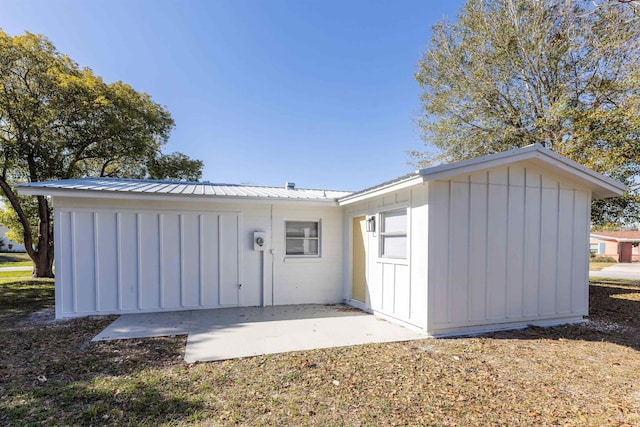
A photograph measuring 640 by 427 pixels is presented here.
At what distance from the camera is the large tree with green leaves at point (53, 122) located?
11005 mm

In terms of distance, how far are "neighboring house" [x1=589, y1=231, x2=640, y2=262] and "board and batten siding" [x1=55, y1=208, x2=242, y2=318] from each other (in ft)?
134

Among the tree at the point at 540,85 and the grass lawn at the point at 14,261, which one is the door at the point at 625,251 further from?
the grass lawn at the point at 14,261

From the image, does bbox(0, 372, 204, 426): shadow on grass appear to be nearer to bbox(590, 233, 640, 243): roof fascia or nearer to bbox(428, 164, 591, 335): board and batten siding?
bbox(428, 164, 591, 335): board and batten siding

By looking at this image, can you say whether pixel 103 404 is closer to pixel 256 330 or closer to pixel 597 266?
pixel 256 330

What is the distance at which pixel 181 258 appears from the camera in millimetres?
6828

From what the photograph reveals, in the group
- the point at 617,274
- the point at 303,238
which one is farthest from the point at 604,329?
the point at 617,274

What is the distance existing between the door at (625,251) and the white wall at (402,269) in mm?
38923

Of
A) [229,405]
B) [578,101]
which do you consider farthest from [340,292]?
[578,101]

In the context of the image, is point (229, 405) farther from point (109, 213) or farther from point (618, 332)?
point (618, 332)

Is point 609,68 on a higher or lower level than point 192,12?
lower

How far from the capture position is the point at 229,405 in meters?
2.94

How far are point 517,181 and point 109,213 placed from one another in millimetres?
7984

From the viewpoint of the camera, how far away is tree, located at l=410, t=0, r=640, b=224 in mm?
8961

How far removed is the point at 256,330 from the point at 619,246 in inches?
1668
